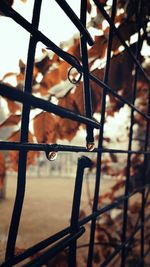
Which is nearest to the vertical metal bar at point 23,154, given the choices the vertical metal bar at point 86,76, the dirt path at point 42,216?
the vertical metal bar at point 86,76

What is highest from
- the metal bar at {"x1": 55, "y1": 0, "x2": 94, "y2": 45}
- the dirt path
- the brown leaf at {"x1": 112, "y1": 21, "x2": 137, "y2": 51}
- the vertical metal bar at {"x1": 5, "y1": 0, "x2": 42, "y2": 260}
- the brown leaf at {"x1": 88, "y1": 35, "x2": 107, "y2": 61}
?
the brown leaf at {"x1": 112, "y1": 21, "x2": 137, "y2": 51}

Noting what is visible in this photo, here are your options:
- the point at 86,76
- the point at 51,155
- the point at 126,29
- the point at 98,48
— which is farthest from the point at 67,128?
the point at 51,155

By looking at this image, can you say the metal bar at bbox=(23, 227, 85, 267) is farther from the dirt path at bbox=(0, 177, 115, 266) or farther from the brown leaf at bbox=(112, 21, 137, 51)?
the dirt path at bbox=(0, 177, 115, 266)

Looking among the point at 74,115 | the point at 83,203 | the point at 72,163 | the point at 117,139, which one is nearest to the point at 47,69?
the point at 74,115

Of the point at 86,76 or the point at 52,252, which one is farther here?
the point at 86,76

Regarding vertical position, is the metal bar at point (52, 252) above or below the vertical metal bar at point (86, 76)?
below

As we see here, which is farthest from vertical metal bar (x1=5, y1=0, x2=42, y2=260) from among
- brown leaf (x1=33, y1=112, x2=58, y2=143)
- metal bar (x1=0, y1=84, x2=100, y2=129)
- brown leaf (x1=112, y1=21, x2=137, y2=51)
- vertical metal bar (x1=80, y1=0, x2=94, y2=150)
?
brown leaf (x1=112, y1=21, x2=137, y2=51)

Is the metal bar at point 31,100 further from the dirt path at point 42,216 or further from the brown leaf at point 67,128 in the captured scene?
the dirt path at point 42,216

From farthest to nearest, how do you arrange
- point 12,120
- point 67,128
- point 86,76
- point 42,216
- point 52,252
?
point 42,216, point 67,128, point 12,120, point 86,76, point 52,252

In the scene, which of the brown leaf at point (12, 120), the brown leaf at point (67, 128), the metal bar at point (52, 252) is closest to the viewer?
the metal bar at point (52, 252)

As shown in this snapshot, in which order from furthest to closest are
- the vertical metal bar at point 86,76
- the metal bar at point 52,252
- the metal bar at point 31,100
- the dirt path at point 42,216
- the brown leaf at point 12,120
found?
the dirt path at point 42,216
the brown leaf at point 12,120
the vertical metal bar at point 86,76
the metal bar at point 52,252
the metal bar at point 31,100

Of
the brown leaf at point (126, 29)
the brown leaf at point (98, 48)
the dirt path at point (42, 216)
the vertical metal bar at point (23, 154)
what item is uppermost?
the brown leaf at point (126, 29)

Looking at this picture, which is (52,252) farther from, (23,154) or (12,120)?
(12,120)

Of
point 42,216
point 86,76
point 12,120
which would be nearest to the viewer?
point 86,76
